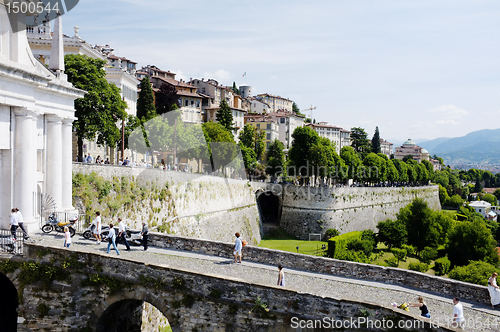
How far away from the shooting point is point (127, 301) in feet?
52.0

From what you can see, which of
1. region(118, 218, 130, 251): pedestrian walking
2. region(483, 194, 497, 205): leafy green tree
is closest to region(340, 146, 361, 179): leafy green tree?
region(118, 218, 130, 251): pedestrian walking

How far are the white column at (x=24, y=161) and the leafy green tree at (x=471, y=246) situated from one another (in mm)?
43617

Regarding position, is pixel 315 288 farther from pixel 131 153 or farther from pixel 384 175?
pixel 384 175

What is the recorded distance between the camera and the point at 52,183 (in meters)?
19.4

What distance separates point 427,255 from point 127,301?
41362 mm

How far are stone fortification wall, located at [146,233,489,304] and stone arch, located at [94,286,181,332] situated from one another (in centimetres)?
350

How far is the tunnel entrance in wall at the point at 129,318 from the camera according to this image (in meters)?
15.0

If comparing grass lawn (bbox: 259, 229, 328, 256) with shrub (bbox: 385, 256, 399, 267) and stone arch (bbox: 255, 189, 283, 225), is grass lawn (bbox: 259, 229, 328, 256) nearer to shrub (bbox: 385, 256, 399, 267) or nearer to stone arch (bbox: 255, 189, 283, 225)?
stone arch (bbox: 255, 189, 283, 225)

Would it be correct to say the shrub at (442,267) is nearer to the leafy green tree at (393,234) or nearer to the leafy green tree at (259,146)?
the leafy green tree at (393,234)

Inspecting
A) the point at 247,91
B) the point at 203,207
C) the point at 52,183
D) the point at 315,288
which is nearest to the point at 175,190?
the point at 203,207

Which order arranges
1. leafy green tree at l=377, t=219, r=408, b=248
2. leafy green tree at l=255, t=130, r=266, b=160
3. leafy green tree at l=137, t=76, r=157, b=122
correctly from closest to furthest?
leafy green tree at l=377, t=219, r=408, b=248 → leafy green tree at l=137, t=76, r=157, b=122 → leafy green tree at l=255, t=130, r=266, b=160

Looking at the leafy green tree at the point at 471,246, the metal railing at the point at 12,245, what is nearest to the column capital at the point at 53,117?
the metal railing at the point at 12,245

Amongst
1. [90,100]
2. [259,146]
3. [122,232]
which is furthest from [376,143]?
[122,232]

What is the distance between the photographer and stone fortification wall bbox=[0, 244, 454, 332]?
12.1 meters
